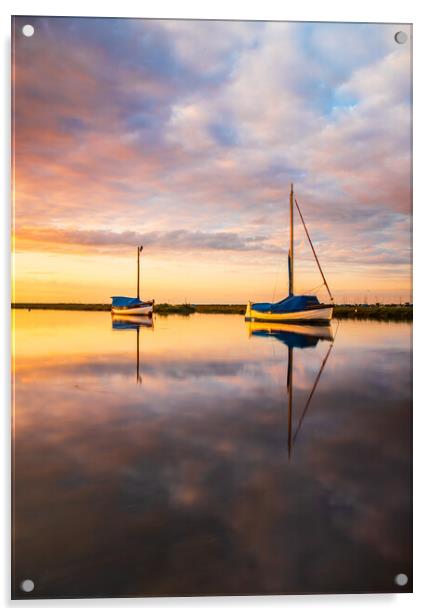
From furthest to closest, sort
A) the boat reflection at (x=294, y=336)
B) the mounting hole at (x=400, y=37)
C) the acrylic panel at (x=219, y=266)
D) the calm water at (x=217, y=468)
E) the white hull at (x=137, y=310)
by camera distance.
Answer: the white hull at (x=137, y=310), the boat reflection at (x=294, y=336), the mounting hole at (x=400, y=37), the acrylic panel at (x=219, y=266), the calm water at (x=217, y=468)

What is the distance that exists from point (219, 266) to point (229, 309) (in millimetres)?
282

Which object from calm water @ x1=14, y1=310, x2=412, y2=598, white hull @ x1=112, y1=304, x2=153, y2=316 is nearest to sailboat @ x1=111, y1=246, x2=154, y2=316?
white hull @ x1=112, y1=304, x2=153, y2=316

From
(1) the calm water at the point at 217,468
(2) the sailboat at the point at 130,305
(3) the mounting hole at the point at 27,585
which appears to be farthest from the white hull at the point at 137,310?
(3) the mounting hole at the point at 27,585

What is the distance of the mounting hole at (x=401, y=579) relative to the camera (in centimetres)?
215

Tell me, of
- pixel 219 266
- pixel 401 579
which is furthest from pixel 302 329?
pixel 401 579

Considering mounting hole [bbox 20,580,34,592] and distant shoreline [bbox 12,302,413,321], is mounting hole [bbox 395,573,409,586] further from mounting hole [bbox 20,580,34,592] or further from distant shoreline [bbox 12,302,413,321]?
mounting hole [bbox 20,580,34,592]

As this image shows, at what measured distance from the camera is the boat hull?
264cm

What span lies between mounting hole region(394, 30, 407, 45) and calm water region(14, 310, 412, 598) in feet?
5.04

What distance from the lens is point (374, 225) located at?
2463 millimetres

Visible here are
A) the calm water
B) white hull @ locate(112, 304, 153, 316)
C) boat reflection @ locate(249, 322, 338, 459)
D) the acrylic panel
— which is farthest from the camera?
white hull @ locate(112, 304, 153, 316)

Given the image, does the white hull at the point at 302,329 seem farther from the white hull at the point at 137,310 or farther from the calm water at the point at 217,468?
the white hull at the point at 137,310

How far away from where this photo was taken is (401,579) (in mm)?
2160

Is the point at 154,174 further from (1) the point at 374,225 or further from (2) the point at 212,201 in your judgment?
(1) the point at 374,225
